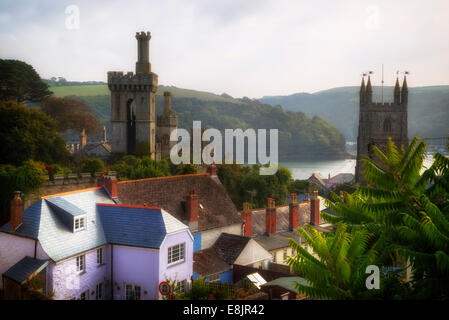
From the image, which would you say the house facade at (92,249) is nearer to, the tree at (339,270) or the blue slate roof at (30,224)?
the blue slate roof at (30,224)

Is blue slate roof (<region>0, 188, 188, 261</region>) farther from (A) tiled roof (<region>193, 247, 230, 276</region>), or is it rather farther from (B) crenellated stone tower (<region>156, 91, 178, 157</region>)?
(B) crenellated stone tower (<region>156, 91, 178, 157</region>)

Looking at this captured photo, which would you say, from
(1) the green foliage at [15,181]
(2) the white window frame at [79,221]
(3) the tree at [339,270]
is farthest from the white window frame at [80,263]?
(3) the tree at [339,270]

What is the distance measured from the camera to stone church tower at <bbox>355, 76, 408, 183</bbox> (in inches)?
3912

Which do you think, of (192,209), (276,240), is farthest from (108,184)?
(276,240)

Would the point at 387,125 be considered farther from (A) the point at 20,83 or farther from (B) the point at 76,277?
(B) the point at 76,277

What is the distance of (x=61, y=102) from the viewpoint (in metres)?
59.0

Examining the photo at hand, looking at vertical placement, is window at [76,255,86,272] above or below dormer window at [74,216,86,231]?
below

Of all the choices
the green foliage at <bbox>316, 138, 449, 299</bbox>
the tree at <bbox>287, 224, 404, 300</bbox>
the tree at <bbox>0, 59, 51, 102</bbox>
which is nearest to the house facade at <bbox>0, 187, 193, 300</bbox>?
the green foliage at <bbox>316, 138, 449, 299</bbox>

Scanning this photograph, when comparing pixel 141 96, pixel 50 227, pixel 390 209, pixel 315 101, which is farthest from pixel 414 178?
pixel 315 101

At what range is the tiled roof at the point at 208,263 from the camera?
2295 centimetres

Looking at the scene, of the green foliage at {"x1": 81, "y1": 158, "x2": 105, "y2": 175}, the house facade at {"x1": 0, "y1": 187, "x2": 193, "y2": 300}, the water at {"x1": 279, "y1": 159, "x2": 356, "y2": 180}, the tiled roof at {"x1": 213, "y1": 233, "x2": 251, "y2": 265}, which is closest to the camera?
the house facade at {"x1": 0, "y1": 187, "x2": 193, "y2": 300}

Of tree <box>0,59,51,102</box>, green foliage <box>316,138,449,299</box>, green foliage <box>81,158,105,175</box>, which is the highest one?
tree <box>0,59,51,102</box>

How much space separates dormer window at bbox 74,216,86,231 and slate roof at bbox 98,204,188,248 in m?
0.88
